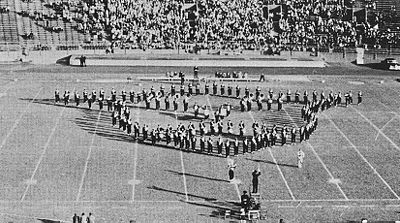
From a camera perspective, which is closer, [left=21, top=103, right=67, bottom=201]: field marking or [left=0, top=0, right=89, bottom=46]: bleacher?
[left=21, top=103, right=67, bottom=201]: field marking

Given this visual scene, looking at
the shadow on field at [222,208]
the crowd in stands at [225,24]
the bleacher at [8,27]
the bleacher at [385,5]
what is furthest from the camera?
the bleacher at [385,5]

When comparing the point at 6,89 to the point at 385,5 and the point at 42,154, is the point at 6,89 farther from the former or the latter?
the point at 385,5

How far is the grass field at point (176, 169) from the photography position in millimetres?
21984

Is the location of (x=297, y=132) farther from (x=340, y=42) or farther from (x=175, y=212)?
(x=340, y=42)

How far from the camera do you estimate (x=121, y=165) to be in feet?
86.0

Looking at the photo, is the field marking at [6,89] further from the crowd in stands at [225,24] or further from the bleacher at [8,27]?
the crowd in stands at [225,24]

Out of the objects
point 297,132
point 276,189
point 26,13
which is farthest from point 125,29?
point 276,189

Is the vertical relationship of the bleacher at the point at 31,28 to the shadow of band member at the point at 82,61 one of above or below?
above

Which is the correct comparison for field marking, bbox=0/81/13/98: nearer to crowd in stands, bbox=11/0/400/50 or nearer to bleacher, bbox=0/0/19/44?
bleacher, bbox=0/0/19/44

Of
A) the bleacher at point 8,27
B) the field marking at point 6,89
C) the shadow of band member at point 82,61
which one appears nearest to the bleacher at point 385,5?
the shadow of band member at point 82,61

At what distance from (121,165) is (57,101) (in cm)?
1108

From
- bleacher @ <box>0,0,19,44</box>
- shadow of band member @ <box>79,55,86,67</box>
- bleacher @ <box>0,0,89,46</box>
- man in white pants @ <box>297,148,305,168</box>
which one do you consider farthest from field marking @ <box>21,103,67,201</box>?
bleacher @ <box>0,0,19,44</box>

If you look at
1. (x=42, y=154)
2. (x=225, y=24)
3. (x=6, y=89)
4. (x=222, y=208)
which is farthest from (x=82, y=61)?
(x=222, y=208)

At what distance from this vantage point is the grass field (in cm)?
2198
